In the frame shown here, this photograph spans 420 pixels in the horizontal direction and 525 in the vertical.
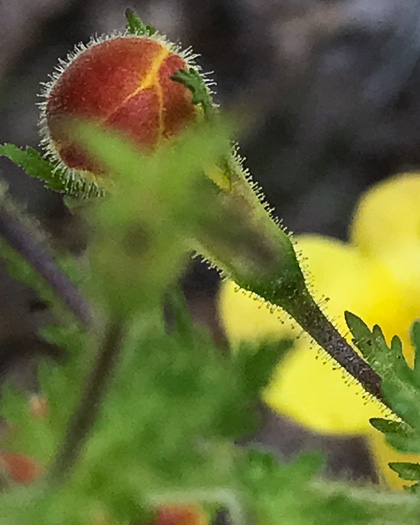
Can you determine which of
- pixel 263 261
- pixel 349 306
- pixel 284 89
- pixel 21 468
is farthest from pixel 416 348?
pixel 284 89

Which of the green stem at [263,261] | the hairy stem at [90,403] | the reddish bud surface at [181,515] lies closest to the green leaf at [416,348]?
the green stem at [263,261]

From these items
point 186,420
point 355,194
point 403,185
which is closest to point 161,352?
point 186,420

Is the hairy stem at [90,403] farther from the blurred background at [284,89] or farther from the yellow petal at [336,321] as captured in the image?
the blurred background at [284,89]

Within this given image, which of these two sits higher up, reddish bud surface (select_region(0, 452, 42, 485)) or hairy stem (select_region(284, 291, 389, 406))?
reddish bud surface (select_region(0, 452, 42, 485))

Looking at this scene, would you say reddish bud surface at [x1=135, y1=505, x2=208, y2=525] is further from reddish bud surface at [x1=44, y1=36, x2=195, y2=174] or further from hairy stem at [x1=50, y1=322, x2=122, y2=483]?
reddish bud surface at [x1=44, y1=36, x2=195, y2=174]

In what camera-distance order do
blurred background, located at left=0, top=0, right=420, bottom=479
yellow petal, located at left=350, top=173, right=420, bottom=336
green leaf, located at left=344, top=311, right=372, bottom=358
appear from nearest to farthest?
green leaf, located at left=344, top=311, right=372, bottom=358 → yellow petal, located at left=350, top=173, right=420, bottom=336 → blurred background, located at left=0, top=0, right=420, bottom=479

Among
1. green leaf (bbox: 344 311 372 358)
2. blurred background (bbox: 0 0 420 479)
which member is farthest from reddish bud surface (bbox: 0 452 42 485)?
blurred background (bbox: 0 0 420 479)
